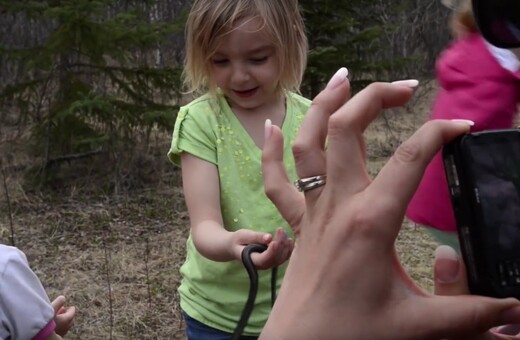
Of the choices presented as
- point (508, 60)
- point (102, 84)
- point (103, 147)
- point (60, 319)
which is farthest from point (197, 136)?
point (102, 84)

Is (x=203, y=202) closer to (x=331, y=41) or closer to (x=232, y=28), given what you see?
(x=232, y=28)

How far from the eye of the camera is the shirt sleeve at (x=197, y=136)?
2.06m

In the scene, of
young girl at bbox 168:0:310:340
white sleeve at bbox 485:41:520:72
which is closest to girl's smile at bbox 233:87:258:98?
young girl at bbox 168:0:310:340

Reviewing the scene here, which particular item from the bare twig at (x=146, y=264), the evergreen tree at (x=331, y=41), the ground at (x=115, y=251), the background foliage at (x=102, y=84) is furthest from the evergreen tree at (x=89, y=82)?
the bare twig at (x=146, y=264)

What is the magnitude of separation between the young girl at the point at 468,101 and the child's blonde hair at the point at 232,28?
70 centimetres

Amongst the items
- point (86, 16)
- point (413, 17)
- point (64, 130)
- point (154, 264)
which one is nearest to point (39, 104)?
point (64, 130)

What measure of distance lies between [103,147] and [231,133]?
4.96 meters

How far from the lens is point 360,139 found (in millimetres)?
991

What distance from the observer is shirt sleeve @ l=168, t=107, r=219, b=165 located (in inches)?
81.2

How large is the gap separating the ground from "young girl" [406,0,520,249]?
7.68 feet

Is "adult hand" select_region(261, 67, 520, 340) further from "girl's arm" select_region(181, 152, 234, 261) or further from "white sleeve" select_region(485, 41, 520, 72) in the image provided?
"girl's arm" select_region(181, 152, 234, 261)

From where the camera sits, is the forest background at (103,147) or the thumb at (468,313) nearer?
the thumb at (468,313)

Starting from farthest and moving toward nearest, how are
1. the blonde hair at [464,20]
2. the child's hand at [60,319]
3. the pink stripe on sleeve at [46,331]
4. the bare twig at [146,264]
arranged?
1. the bare twig at [146,264]
2. the child's hand at [60,319]
3. the pink stripe on sleeve at [46,331]
4. the blonde hair at [464,20]

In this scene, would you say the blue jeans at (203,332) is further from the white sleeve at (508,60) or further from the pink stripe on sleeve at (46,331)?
the white sleeve at (508,60)
